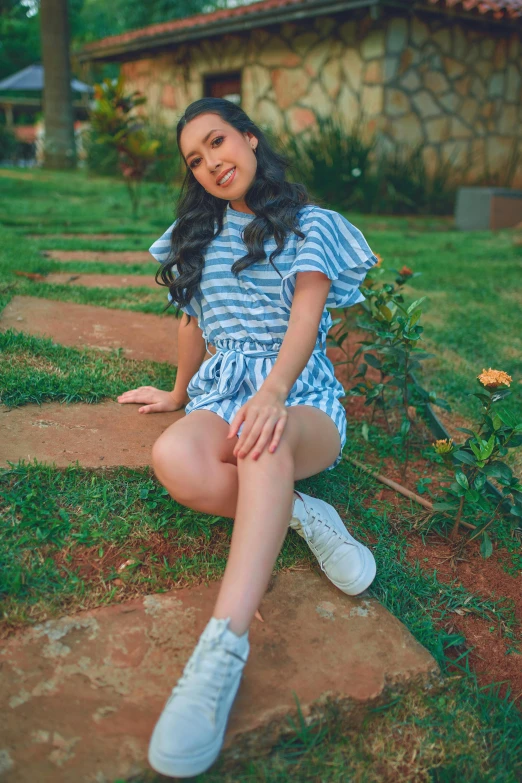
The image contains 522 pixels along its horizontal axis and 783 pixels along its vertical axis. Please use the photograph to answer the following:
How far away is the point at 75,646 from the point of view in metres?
1.25

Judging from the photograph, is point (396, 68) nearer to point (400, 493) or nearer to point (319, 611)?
point (400, 493)

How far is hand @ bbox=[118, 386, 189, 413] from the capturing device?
1985 millimetres

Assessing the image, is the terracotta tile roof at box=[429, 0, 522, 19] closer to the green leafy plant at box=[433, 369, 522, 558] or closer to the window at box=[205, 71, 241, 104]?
the window at box=[205, 71, 241, 104]

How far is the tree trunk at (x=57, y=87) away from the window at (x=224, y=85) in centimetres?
248

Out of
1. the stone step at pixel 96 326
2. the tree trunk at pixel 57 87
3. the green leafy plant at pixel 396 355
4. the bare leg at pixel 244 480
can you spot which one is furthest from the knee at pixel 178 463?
the tree trunk at pixel 57 87

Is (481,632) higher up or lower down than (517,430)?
lower down

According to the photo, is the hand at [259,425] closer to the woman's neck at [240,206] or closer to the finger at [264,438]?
the finger at [264,438]

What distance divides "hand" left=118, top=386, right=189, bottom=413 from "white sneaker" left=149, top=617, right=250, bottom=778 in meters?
0.90

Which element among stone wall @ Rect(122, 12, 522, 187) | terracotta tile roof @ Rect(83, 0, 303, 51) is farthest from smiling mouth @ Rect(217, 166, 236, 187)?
terracotta tile roof @ Rect(83, 0, 303, 51)

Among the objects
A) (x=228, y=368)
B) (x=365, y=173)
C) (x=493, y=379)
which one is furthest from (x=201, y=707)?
(x=365, y=173)

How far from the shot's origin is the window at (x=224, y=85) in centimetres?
983

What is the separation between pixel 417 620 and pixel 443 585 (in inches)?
6.3

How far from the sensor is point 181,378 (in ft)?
6.50

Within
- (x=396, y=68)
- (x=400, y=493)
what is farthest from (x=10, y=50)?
(x=400, y=493)
